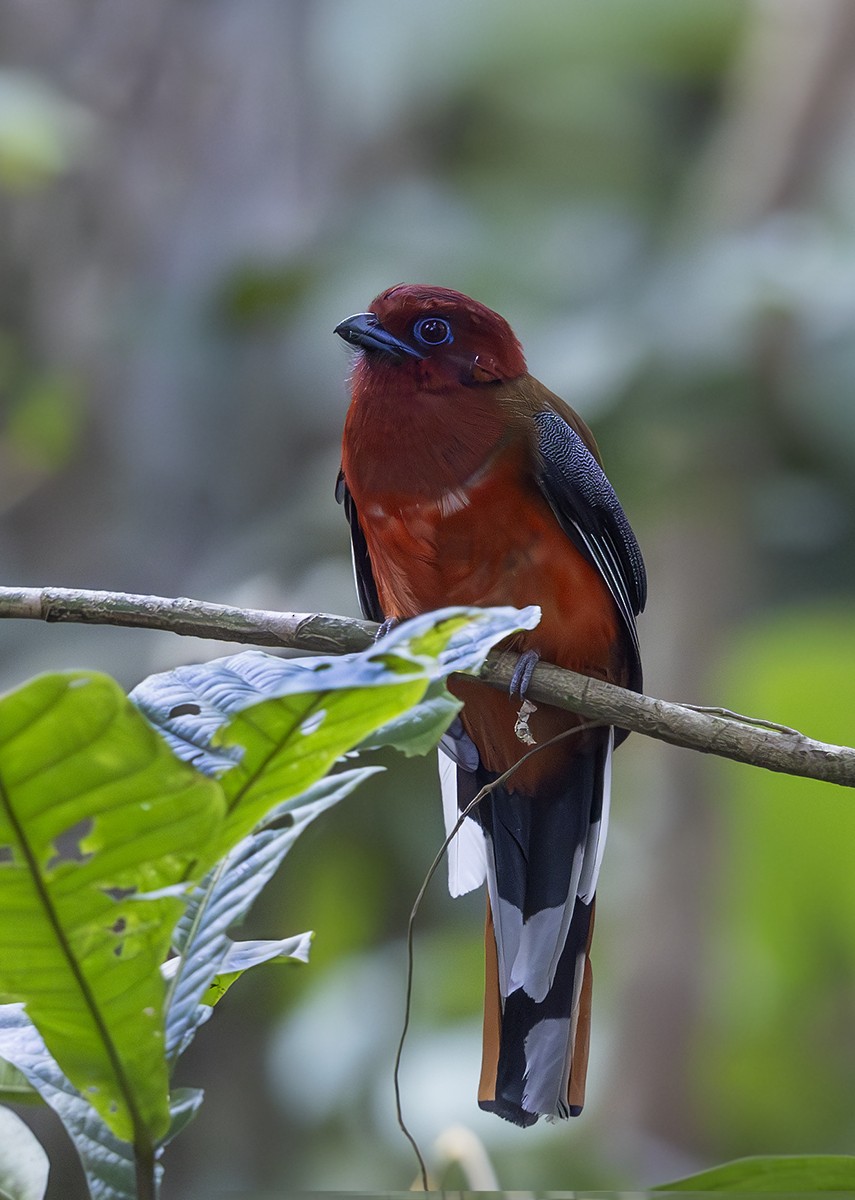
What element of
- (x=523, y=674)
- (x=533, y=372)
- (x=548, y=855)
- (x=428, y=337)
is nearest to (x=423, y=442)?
(x=428, y=337)

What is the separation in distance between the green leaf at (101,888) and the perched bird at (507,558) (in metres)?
1.12

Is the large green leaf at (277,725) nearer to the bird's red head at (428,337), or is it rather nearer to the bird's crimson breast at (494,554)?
the bird's crimson breast at (494,554)

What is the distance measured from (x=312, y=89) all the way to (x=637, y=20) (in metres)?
1.19

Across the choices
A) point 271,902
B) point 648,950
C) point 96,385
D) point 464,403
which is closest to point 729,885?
point 648,950

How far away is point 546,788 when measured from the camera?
7.55 ft

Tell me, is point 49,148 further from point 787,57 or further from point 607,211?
point 787,57

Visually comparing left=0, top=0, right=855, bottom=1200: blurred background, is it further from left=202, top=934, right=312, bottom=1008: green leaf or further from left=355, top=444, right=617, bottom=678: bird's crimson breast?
left=202, top=934, right=312, bottom=1008: green leaf

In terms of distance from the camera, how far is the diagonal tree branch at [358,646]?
1463mm

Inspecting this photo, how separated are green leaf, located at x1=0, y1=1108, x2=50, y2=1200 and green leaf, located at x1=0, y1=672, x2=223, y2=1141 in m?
0.19

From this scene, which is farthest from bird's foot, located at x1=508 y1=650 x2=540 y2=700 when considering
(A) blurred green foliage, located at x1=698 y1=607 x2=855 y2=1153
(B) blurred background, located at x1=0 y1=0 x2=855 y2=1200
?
(A) blurred green foliage, located at x1=698 y1=607 x2=855 y2=1153

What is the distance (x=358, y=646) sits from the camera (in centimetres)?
165

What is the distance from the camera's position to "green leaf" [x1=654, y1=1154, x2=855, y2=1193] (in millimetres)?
1071

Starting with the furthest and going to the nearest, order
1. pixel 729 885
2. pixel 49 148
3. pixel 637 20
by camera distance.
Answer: pixel 637 20 < pixel 729 885 < pixel 49 148

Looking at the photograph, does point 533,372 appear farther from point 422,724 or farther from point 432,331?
point 422,724
